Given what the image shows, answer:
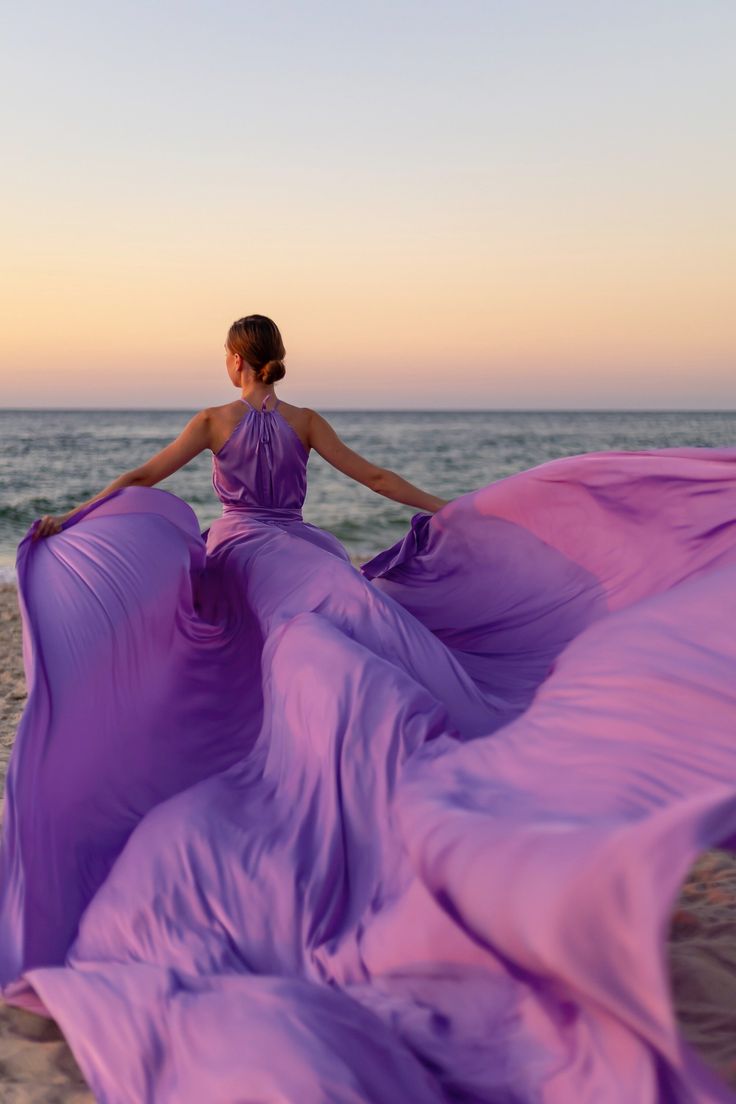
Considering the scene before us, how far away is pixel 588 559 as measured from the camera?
13.7ft

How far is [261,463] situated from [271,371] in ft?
1.36

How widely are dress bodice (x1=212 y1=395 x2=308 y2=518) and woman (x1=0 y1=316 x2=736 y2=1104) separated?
0.02m

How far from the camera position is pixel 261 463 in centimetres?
437

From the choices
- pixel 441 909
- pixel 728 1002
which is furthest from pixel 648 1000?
pixel 728 1002

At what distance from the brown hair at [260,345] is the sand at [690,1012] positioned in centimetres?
269

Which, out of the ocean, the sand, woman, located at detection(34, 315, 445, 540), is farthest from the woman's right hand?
the ocean

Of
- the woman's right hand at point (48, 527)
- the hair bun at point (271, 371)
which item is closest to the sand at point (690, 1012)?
the woman's right hand at point (48, 527)

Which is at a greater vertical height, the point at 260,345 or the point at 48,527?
the point at 260,345

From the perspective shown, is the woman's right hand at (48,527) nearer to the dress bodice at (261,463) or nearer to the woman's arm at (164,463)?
the woman's arm at (164,463)

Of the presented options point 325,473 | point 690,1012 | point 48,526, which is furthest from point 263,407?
point 325,473

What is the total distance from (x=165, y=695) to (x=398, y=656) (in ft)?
2.94

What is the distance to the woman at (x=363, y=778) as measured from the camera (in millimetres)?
1949

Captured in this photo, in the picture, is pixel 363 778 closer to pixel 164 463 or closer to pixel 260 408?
pixel 164 463

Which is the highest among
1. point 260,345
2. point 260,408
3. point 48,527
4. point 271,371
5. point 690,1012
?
point 260,345
